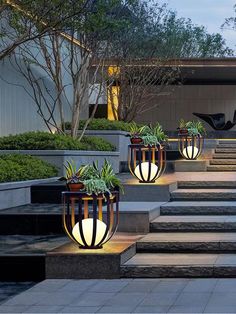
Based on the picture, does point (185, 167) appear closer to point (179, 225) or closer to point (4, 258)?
point (179, 225)

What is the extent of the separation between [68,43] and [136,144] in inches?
286

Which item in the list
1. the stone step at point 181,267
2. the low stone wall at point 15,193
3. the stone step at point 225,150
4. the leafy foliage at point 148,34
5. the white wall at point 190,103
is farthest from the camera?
the white wall at point 190,103

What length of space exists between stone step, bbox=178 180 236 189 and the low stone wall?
→ 2421 millimetres

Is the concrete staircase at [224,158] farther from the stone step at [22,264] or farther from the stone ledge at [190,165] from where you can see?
the stone step at [22,264]

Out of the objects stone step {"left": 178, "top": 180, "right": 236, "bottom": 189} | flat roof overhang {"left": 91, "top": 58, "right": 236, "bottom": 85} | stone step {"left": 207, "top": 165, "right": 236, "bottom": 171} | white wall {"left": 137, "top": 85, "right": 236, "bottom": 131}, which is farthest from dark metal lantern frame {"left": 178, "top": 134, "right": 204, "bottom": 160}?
white wall {"left": 137, "top": 85, "right": 236, "bottom": 131}

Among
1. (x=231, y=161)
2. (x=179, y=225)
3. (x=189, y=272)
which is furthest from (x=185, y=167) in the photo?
(x=189, y=272)

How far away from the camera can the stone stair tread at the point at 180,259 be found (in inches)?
315

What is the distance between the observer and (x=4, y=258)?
25.8 ft

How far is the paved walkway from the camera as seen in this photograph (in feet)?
21.2

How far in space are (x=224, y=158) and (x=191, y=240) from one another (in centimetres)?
855

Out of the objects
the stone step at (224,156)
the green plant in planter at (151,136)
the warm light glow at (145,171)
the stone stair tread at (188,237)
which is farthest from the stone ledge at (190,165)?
the stone stair tread at (188,237)

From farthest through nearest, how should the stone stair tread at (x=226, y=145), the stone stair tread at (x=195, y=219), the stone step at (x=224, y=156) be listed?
the stone stair tread at (x=226, y=145), the stone step at (x=224, y=156), the stone stair tread at (x=195, y=219)

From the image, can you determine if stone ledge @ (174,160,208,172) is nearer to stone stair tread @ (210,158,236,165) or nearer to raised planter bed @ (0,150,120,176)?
stone stair tread @ (210,158,236,165)

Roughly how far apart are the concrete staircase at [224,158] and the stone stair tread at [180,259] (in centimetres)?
680
